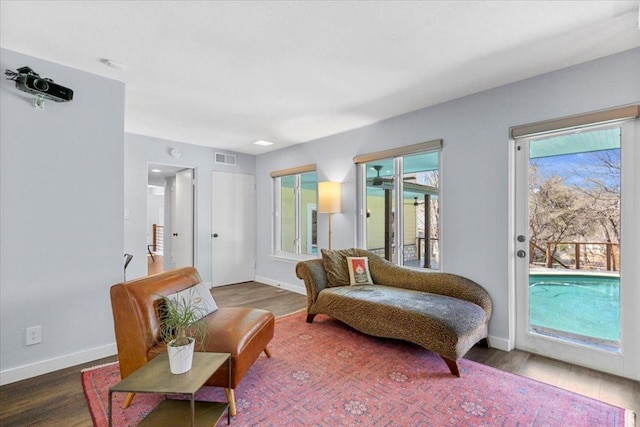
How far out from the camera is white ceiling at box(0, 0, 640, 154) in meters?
1.86

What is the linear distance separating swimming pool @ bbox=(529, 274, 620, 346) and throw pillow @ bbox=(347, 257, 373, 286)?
1580 mm

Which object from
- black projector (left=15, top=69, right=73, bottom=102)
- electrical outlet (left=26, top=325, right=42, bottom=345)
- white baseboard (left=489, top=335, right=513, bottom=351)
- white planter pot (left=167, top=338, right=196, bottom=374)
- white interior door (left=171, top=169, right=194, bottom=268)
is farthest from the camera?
white interior door (left=171, top=169, right=194, bottom=268)

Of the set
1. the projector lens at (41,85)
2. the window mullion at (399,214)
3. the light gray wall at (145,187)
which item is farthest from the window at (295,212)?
the projector lens at (41,85)

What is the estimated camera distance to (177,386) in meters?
1.54

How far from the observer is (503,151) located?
2.88 m

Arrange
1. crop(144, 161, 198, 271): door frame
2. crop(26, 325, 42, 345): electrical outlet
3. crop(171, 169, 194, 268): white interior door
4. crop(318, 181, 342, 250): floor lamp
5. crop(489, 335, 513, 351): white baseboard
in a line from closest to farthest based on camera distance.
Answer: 1. crop(26, 325, 42, 345): electrical outlet
2. crop(489, 335, 513, 351): white baseboard
3. crop(318, 181, 342, 250): floor lamp
4. crop(144, 161, 198, 271): door frame
5. crop(171, 169, 194, 268): white interior door

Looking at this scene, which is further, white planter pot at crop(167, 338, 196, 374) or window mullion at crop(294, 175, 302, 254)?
window mullion at crop(294, 175, 302, 254)

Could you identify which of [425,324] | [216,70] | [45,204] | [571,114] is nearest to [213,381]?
[425,324]

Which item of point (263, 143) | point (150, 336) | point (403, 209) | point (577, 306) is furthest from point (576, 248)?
point (263, 143)

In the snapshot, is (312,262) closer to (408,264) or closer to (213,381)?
(408,264)

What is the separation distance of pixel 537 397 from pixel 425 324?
0.81 meters

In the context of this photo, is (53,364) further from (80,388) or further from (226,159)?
(226,159)

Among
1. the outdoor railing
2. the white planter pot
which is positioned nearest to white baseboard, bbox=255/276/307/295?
the outdoor railing

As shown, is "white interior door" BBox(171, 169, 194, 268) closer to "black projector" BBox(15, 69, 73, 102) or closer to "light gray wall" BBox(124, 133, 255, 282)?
"light gray wall" BBox(124, 133, 255, 282)
